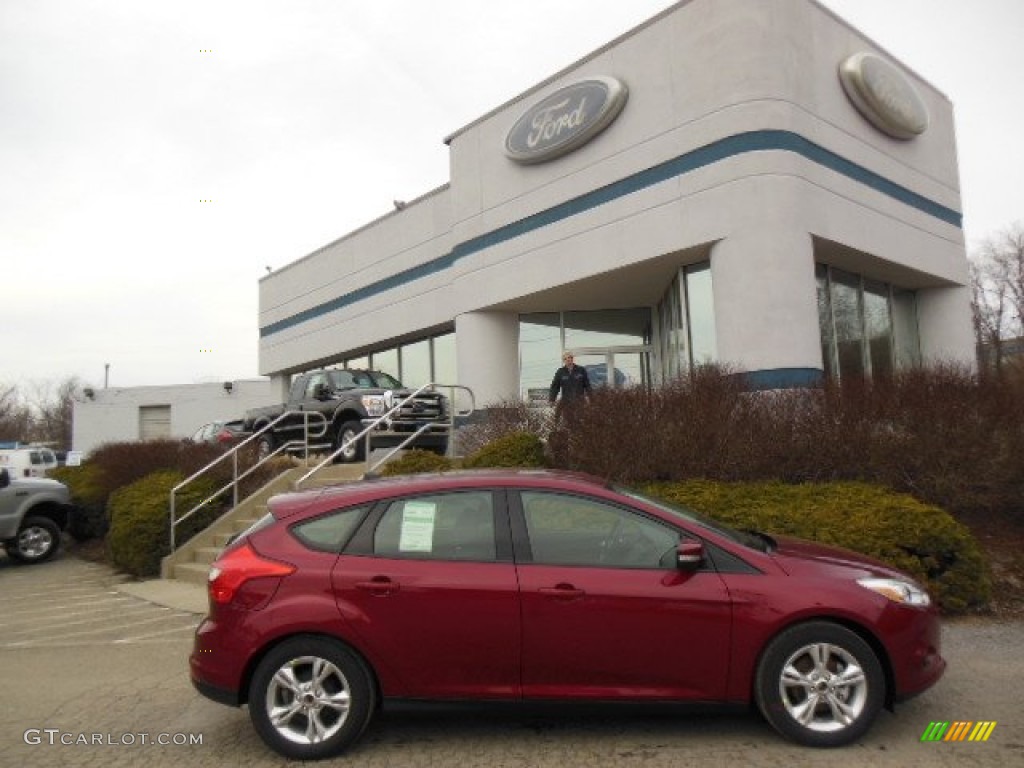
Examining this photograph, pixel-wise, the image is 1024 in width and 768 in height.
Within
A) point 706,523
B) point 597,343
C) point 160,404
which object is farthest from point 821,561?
point 160,404

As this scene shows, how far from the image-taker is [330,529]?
14.3 feet

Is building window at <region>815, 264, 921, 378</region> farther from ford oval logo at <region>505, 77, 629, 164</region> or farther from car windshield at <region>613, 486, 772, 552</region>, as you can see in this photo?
car windshield at <region>613, 486, 772, 552</region>

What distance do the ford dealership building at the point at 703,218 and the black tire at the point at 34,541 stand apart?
7.83 metres

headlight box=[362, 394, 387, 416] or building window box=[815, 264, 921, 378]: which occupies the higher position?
building window box=[815, 264, 921, 378]

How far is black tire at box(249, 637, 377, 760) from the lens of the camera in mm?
4082

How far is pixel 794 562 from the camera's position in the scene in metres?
4.23

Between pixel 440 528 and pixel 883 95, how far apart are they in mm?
13291

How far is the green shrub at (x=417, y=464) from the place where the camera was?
9922 millimetres

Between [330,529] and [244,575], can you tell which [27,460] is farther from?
[330,529]

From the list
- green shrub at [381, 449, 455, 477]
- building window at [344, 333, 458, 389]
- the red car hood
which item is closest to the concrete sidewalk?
green shrub at [381, 449, 455, 477]

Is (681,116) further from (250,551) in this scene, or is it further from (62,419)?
(62,419)

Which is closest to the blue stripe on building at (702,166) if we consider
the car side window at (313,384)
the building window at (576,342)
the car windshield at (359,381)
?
the building window at (576,342)

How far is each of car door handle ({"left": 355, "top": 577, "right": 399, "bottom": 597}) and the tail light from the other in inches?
14.9

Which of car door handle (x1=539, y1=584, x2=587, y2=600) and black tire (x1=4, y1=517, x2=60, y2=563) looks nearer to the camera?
car door handle (x1=539, y1=584, x2=587, y2=600)
